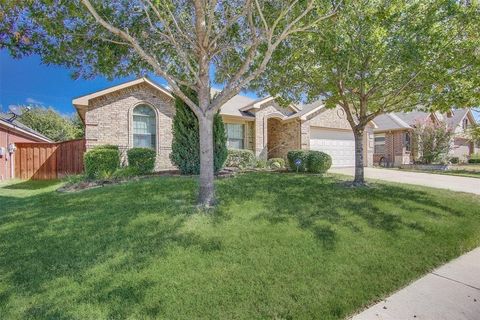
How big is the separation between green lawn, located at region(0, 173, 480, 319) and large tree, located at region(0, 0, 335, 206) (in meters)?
1.29

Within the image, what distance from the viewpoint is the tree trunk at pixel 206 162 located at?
5586 millimetres

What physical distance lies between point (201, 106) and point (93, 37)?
3.05 m

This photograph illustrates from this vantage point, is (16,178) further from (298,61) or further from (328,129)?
(328,129)

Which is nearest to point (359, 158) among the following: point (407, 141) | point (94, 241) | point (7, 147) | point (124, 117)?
point (94, 241)

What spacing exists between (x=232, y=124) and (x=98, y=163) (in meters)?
8.50

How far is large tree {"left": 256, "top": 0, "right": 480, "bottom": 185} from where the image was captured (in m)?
6.45

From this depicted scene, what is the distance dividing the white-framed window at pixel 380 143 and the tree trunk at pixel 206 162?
67.4 ft

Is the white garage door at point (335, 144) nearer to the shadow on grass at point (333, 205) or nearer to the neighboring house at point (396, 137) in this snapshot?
the neighboring house at point (396, 137)

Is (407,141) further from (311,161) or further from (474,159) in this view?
(311,161)

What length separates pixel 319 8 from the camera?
6113mm

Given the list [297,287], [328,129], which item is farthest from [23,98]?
[297,287]

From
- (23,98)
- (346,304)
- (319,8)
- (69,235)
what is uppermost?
(23,98)

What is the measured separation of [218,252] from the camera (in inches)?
154

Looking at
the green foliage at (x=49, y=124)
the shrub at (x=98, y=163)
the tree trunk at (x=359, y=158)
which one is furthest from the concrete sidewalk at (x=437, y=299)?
the green foliage at (x=49, y=124)
